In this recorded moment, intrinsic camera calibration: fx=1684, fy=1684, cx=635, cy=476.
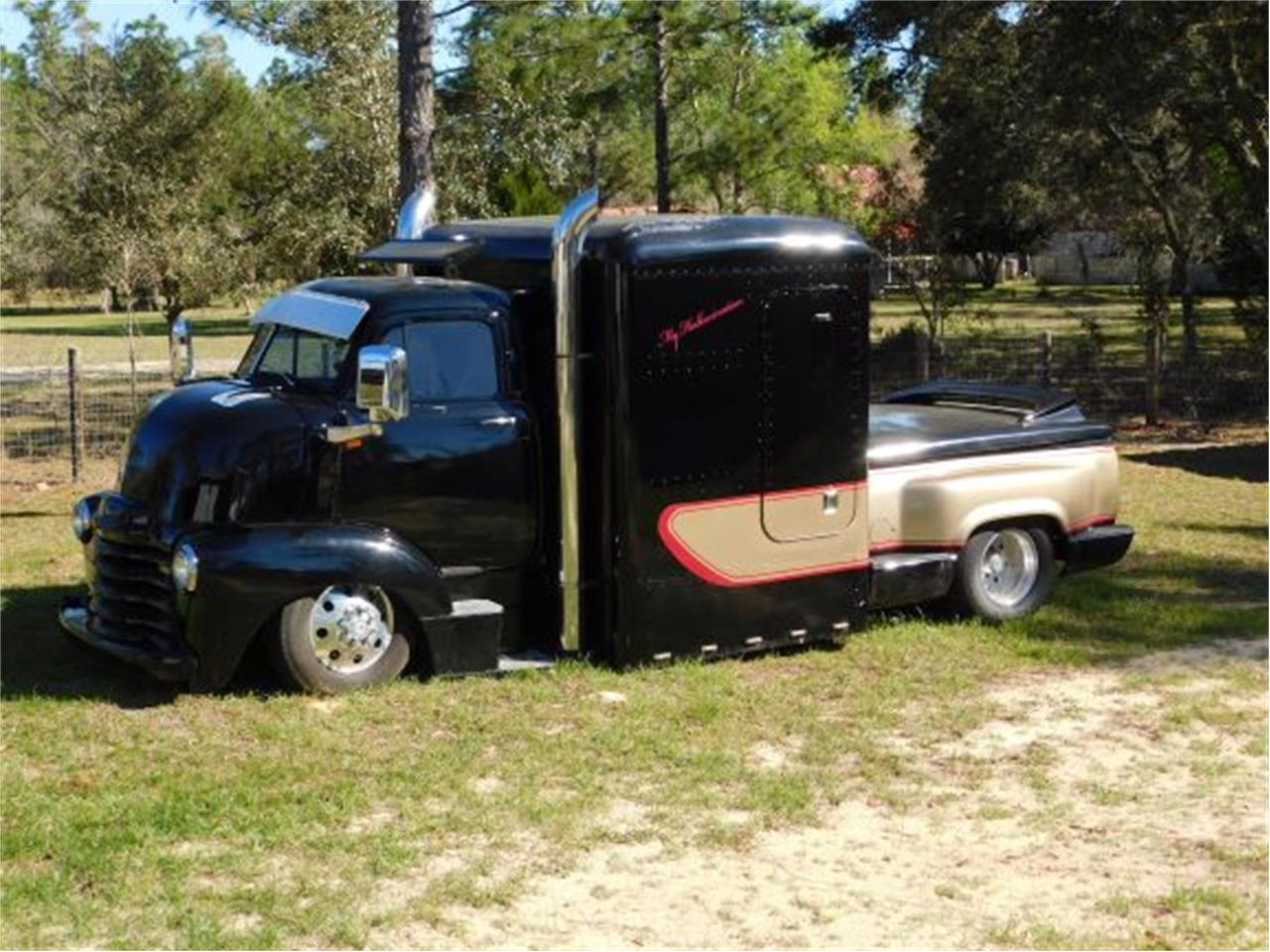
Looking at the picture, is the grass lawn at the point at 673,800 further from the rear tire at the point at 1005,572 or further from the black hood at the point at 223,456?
the black hood at the point at 223,456

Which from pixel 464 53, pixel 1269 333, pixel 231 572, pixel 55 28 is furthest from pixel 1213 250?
pixel 231 572

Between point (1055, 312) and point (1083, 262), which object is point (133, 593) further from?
point (1083, 262)

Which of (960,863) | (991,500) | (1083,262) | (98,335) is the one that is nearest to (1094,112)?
(991,500)

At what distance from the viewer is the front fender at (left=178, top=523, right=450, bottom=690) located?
291 inches

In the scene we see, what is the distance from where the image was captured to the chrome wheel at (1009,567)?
9.88 m

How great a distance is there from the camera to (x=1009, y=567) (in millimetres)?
10055

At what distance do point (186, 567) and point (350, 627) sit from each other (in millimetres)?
834

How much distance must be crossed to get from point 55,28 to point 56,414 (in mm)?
5349

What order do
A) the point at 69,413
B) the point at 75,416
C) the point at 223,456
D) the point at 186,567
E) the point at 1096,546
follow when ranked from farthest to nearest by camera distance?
the point at 69,413 < the point at 75,416 < the point at 1096,546 < the point at 223,456 < the point at 186,567

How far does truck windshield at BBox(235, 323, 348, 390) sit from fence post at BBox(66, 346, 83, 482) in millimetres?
7698

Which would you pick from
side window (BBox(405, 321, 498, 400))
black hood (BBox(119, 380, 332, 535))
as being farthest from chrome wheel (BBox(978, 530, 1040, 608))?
black hood (BBox(119, 380, 332, 535))

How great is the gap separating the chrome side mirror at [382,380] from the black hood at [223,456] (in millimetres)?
573

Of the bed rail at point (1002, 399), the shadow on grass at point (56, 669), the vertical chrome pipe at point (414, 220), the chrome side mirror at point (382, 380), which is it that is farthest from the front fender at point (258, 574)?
the bed rail at point (1002, 399)

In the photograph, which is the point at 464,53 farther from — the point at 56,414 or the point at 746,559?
the point at 746,559
